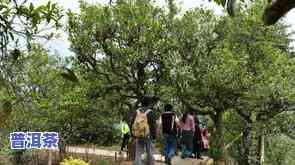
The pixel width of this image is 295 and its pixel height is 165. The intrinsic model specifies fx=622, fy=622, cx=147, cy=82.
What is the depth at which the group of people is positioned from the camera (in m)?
12.5

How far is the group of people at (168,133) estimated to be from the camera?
494 inches

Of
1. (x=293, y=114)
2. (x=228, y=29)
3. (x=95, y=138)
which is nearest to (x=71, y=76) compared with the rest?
(x=228, y=29)

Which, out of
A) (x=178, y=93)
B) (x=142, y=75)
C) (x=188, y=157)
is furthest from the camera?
(x=142, y=75)

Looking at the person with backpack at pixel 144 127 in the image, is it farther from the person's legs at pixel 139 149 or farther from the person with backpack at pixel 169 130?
the person with backpack at pixel 169 130

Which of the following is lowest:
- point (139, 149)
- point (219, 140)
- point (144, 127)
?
point (139, 149)

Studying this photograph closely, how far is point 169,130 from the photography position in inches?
514

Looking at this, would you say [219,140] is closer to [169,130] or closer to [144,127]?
[169,130]

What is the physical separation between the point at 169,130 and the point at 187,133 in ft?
1.62

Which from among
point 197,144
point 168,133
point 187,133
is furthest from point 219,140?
point 168,133

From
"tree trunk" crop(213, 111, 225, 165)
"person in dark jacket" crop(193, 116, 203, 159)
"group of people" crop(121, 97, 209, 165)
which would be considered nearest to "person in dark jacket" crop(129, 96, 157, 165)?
"group of people" crop(121, 97, 209, 165)

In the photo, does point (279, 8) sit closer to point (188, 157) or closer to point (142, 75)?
point (188, 157)

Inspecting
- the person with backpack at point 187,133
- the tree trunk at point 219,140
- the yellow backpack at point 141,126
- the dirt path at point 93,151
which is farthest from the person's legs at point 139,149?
the dirt path at point 93,151

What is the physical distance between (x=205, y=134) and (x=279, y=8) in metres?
13.0

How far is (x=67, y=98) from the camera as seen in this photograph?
62.4ft
